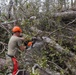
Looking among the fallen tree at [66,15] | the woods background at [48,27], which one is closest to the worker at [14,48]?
the woods background at [48,27]

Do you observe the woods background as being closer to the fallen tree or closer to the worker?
the fallen tree

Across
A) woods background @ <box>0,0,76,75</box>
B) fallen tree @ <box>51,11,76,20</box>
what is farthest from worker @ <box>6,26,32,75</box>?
fallen tree @ <box>51,11,76,20</box>

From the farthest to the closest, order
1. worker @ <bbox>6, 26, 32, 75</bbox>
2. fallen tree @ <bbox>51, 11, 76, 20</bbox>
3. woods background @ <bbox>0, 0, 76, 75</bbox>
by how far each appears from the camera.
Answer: fallen tree @ <bbox>51, 11, 76, 20</bbox> < worker @ <bbox>6, 26, 32, 75</bbox> < woods background @ <bbox>0, 0, 76, 75</bbox>

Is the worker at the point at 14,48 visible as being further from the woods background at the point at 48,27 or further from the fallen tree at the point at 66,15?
the fallen tree at the point at 66,15

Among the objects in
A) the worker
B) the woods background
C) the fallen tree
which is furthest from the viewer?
the fallen tree

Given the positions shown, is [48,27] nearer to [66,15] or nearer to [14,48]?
[66,15]

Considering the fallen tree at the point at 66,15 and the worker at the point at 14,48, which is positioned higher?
the fallen tree at the point at 66,15

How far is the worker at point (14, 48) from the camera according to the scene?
18.3 feet

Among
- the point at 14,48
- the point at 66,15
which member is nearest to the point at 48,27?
the point at 66,15

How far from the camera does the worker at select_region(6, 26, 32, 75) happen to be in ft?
18.3

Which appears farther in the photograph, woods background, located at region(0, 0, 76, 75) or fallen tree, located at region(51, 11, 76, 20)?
fallen tree, located at region(51, 11, 76, 20)

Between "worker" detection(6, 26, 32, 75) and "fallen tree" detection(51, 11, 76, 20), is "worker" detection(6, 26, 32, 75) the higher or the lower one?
the lower one

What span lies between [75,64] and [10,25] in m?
2.92

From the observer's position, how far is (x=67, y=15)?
673 centimetres
